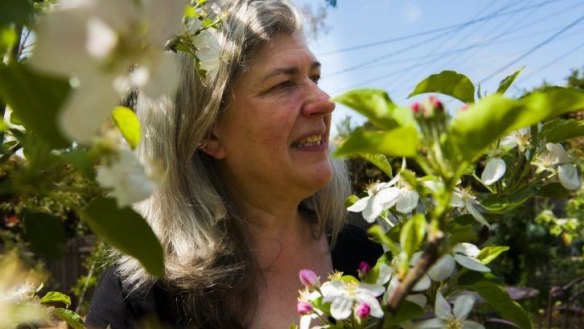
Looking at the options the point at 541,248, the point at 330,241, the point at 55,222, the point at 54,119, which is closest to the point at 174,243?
the point at 330,241

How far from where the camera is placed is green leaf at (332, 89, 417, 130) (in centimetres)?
42

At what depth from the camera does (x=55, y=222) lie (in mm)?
415

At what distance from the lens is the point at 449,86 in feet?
2.04

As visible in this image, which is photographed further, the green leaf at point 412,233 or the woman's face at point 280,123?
the woman's face at point 280,123

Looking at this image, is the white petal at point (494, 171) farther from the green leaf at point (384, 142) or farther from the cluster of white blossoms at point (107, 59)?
the cluster of white blossoms at point (107, 59)

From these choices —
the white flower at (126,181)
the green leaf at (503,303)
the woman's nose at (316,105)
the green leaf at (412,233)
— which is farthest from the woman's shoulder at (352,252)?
the white flower at (126,181)

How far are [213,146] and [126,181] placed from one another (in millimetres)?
1580

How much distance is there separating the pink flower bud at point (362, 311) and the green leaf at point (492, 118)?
0.26 metres

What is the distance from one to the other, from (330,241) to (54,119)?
1745 mm

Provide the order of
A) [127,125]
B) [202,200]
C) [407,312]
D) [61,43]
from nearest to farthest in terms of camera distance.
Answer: [61,43], [127,125], [407,312], [202,200]

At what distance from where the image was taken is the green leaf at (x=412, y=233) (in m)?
0.44

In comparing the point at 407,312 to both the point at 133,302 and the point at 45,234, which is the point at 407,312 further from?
the point at 133,302

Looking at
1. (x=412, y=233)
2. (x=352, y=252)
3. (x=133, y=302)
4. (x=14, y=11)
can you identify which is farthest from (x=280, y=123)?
(x=14, y=11)

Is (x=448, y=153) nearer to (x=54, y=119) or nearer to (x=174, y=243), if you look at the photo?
(x=54, y=119)
